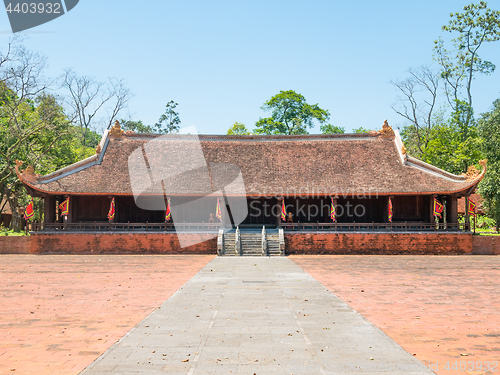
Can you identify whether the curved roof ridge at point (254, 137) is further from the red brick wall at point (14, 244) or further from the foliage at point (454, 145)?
the foliage at point (454, 145)

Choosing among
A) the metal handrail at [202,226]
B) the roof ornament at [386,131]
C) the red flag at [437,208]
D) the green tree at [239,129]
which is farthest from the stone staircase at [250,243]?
the green tree at [239,129]

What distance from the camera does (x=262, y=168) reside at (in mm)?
29422

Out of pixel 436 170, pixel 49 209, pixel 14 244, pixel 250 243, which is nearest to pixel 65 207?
pixel 49 209

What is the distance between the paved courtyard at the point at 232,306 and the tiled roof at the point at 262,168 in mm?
7771

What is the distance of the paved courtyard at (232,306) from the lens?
272 inches

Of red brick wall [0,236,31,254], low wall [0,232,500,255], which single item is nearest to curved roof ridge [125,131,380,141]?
low wall [0,232,500,255]

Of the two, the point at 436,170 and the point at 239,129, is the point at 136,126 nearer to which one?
the point at 239,129

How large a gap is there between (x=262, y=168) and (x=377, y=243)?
9.57 metres

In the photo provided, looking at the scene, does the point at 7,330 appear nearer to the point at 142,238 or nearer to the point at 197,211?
the point at 142,238

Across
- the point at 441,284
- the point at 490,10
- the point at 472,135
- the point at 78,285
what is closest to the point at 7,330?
the point at 78,285

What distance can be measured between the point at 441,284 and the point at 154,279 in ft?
34.3

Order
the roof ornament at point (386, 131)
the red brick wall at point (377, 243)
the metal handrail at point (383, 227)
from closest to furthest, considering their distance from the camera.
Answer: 1. the red brick wall at point (377, 243)
2. the metal handrail at point (383, 227)
3. the roof ornament at point (386, 131)

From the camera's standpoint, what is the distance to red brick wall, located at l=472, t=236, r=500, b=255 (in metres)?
25.8

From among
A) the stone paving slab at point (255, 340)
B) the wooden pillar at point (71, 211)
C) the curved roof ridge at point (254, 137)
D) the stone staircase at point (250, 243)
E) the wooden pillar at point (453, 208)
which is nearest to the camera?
the stone paving slab at point (255, 340)
